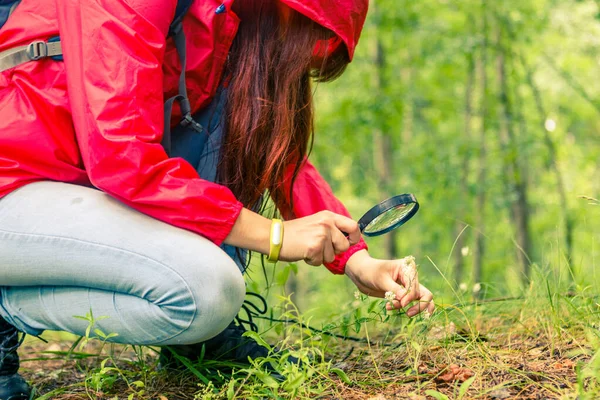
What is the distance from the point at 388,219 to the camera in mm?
1989

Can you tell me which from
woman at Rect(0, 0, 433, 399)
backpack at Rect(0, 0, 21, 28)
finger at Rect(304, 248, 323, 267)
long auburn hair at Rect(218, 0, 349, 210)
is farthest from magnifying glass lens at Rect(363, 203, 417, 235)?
backpack at Rect(0, 0, 21, 28)

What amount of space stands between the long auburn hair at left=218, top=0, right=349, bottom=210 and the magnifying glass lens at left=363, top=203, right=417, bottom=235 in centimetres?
34

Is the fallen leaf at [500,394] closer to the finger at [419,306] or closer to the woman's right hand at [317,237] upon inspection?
the finger at [419,306]

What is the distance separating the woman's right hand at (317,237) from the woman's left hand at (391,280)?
23 centimetres

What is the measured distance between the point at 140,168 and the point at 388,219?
30.8 inches

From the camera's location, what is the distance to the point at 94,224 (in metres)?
1.75

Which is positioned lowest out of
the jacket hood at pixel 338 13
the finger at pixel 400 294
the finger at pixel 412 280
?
the finger at pixel 400 294

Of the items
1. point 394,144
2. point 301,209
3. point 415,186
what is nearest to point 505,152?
point 415,186

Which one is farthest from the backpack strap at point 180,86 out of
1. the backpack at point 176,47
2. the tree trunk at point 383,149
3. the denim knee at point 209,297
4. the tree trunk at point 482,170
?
the tree trunk at point 482,170

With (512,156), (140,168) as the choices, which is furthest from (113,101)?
(512,156)

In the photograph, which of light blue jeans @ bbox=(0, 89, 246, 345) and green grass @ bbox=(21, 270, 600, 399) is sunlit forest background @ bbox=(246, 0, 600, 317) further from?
light blue jeans @ bbox=(0, 89, 246, 345)

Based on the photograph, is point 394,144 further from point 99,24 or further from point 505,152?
point 99,24

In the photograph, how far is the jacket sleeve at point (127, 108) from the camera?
163cm

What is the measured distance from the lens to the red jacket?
1.64 metres
